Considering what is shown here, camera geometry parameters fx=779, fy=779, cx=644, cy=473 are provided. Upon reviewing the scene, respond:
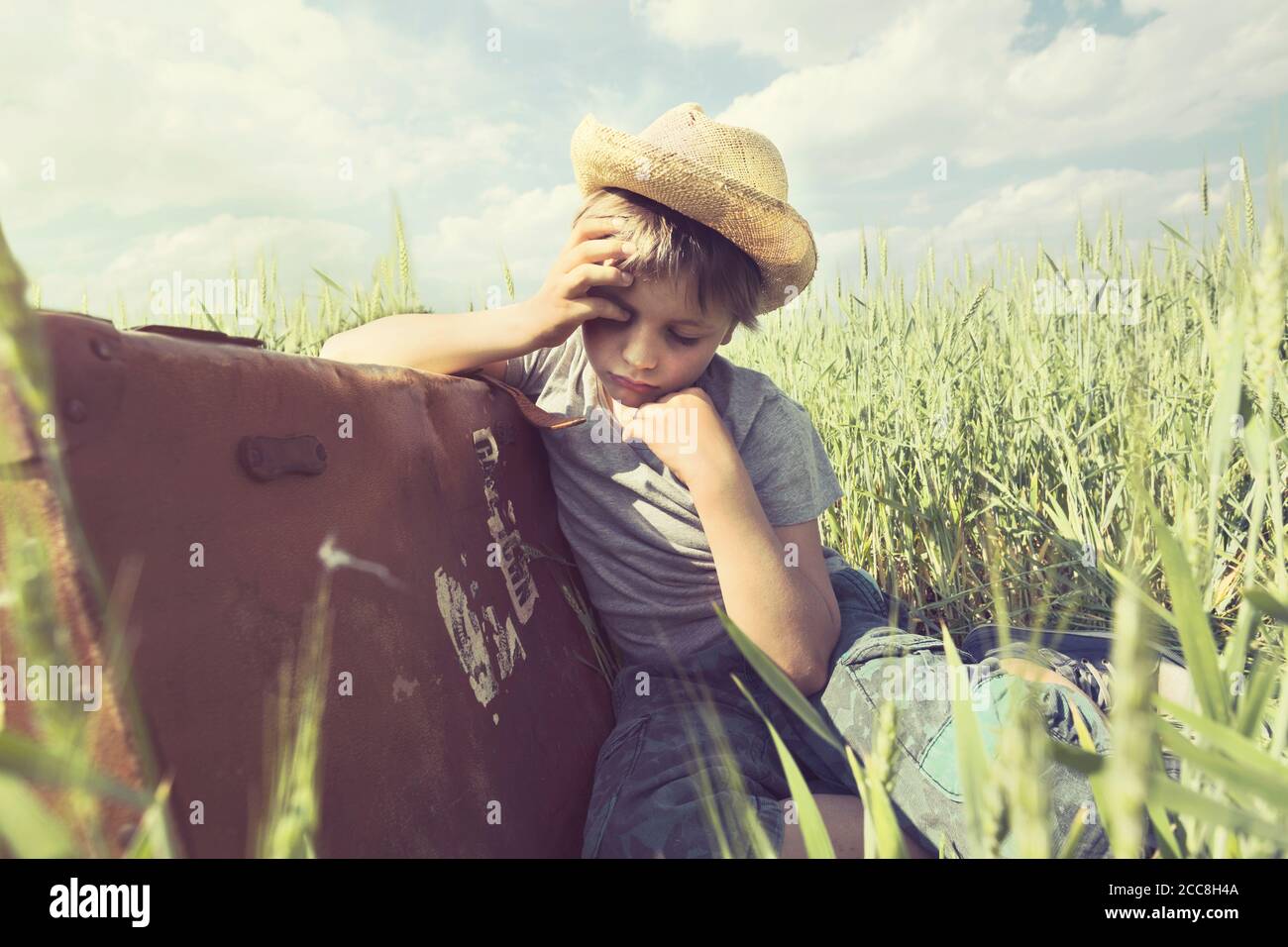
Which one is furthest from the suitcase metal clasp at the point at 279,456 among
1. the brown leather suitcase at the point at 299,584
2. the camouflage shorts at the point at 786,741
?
the camouflage shorts at the point at 786,741

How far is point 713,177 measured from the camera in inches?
52.9

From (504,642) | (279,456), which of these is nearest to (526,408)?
(504,642)

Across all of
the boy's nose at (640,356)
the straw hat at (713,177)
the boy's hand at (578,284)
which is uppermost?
the straw hat at (713,177)

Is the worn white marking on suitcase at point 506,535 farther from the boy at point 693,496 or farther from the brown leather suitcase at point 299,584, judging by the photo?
the boy at point 693,496

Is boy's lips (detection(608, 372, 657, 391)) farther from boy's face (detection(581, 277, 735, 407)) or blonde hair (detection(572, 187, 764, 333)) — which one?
blonde hair (detection(572, 187, 764, 333))

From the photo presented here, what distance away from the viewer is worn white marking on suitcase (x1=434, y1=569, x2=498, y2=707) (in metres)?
1.04

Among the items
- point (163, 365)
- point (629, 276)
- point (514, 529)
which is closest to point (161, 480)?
point (163, 365)

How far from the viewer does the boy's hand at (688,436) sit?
1.33m

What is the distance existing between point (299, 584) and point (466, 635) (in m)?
0.33

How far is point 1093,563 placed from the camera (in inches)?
63.9

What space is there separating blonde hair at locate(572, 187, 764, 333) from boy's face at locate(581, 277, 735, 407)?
29mm

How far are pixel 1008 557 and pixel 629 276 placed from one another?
48.0 inches

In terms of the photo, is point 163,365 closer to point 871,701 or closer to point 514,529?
point 514,529

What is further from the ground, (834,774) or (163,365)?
(163,365)
